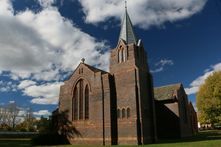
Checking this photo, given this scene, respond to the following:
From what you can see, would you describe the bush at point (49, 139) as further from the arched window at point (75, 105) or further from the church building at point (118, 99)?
the arched window at point (75, 105)

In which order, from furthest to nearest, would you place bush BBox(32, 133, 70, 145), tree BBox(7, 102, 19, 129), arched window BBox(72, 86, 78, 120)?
tree BBox(7, 102, 19, 129), arched window BBox(72, 86, 78, 120), bush BBox(32, 133, 70, 145)

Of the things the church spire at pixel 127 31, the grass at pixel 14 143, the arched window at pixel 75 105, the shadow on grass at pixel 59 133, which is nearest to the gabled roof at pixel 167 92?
the church spire at pixel 127 31

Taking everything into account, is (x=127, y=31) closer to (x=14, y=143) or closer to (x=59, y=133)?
(x=59, y=133)

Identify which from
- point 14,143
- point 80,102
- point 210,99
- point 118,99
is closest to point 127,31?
point 118,99

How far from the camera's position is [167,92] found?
49938 mm

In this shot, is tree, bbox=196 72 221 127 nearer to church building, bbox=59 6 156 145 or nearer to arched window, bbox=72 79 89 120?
church building, bbox=59 6 156 145

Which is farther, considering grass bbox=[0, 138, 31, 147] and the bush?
the bush

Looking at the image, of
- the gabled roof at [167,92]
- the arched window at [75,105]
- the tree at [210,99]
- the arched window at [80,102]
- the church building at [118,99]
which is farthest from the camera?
the tree at [210,99]

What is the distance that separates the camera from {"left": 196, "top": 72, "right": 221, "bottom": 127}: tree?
159ft

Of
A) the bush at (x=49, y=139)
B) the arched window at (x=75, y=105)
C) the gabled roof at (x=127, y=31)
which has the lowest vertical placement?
the bush at (x=49, y=139)

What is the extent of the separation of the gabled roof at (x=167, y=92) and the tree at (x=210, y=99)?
4.98 meters

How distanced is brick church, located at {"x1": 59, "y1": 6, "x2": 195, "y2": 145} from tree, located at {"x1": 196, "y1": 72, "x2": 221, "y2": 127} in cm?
1767

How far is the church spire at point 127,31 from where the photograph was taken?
1510 inches

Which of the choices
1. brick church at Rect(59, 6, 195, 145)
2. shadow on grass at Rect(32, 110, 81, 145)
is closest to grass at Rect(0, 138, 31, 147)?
shadow on grass at Rect(32, 110, 81, 145)
